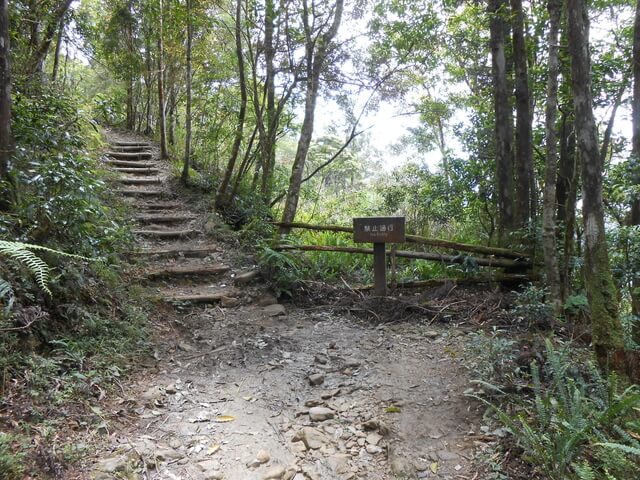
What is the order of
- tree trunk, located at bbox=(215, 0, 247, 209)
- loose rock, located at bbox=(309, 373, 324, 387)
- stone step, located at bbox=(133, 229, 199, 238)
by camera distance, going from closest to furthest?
loose rock, located at bbox=(309, 373, 324, 387), stone step, located at bbox=(133, 229, 199, 238), tree trunk, located at bbox=(215, 0, 247, 209)

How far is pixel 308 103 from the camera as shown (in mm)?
7285

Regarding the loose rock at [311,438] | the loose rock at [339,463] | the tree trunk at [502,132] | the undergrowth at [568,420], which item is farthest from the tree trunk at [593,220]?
the tree trunk at [502,132]

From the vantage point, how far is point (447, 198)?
336 inches

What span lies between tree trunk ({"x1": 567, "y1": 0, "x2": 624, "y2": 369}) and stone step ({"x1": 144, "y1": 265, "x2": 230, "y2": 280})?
15.8 feet

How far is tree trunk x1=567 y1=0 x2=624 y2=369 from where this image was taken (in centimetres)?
310

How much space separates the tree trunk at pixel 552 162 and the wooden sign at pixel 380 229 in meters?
1.67

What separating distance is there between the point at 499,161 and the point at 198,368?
554cm

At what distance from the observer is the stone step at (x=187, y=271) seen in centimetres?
575

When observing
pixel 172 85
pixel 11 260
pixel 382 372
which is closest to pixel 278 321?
pixel 382 372

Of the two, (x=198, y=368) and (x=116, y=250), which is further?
(x=116, y=250)

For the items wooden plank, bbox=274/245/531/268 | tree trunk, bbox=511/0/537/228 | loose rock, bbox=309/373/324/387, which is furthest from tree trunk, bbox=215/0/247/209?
loose rock, bbox=309/373/324/387

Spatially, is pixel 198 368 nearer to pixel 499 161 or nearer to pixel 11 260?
pixel 11 260

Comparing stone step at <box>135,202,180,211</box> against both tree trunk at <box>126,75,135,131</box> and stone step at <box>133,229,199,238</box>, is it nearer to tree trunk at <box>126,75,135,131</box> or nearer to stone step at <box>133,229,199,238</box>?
stone step at <box>133,229,199,238</box>

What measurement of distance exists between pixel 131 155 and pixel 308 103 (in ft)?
20.5
